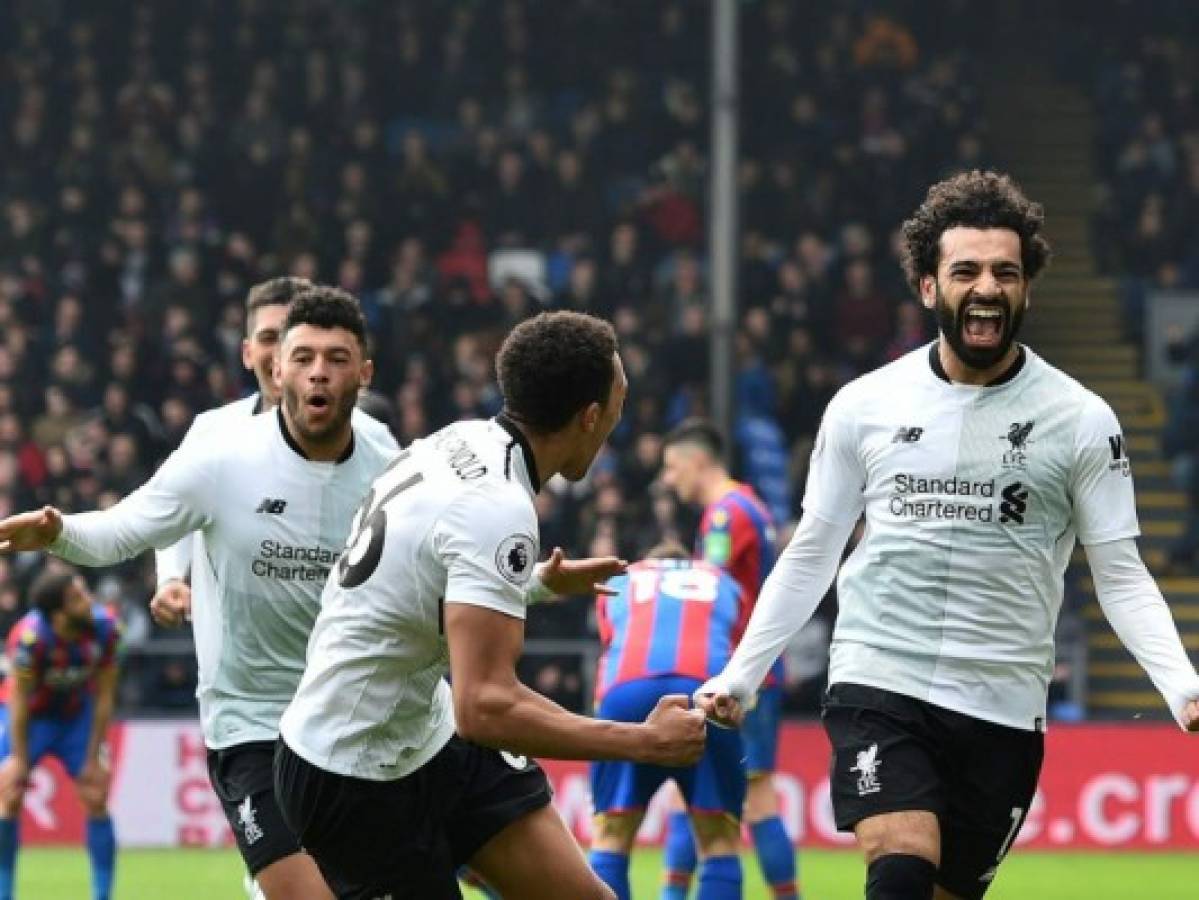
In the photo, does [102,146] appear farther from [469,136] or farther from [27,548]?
[27,548]

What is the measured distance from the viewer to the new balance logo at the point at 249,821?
6668mm

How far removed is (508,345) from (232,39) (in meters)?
18.0

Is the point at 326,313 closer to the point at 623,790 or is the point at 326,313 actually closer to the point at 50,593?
the point at 623,790

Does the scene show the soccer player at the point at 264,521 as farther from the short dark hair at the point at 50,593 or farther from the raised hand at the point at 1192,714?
the short dark hair at the point at 50,593

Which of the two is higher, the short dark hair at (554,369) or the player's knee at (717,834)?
the short dark hair at (554,369)

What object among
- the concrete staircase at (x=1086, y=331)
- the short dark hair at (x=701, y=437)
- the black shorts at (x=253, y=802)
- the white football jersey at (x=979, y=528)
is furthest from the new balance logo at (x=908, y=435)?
the concrete staircase at (x=1086, y=331)

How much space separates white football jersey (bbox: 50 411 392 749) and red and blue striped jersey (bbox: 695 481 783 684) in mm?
3547

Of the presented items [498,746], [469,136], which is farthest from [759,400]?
[498,746]

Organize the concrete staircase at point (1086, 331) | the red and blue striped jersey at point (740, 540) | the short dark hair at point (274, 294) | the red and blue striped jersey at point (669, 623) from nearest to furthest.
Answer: the short dark hair at point (274, 294) → the red and blue striped jersey at point (669, 623) → the red and blue striped jersey at point (740, 540) → the concrete staircase at point (1086, 331)

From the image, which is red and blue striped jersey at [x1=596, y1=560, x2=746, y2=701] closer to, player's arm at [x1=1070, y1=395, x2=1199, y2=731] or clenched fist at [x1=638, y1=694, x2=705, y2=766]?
player's arm at [x1=1070, y1=395, x2=1199, y2=731]

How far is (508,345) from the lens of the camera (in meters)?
5.53

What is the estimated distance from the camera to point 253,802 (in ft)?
22.2

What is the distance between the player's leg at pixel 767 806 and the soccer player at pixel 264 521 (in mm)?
3144

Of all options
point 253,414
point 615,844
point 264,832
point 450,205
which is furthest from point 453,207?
point 264,832
